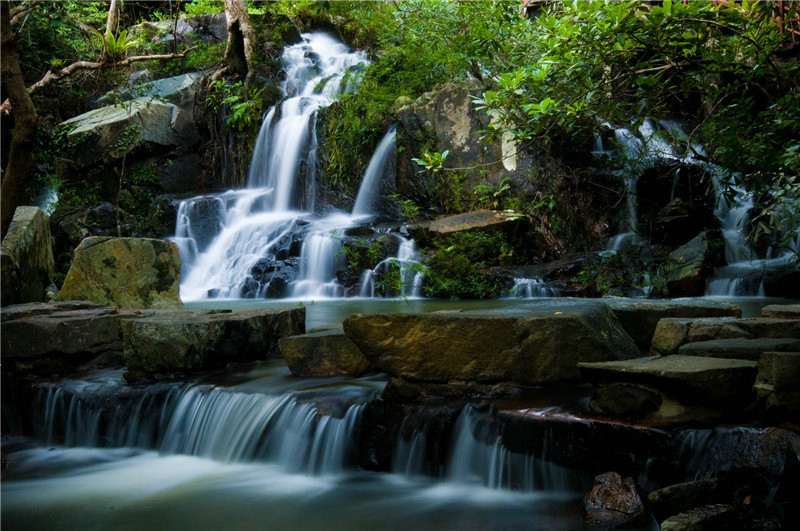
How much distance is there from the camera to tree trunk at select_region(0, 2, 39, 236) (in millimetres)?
4000

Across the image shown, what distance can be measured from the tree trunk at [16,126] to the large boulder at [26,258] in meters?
2.75

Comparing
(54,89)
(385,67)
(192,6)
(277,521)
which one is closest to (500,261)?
(385,67)

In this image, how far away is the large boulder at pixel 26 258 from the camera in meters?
6.76

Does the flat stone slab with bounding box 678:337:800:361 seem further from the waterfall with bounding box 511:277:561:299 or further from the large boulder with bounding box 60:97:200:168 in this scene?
the large boulder with bounding box 60:97:200:168

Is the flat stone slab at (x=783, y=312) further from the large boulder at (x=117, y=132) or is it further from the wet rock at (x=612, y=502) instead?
the large boulder at (x=117, y=132)

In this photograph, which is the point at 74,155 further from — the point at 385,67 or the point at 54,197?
the point at 385,67

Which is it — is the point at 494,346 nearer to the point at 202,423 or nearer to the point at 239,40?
the point at 202,423

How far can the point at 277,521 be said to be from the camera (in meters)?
3.58

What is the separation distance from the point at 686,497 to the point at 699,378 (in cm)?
65

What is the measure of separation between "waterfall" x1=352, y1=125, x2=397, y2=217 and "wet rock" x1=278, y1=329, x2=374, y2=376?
9208 millimetres

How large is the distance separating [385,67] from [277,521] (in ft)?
47.9

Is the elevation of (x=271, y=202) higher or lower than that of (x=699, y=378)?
higher

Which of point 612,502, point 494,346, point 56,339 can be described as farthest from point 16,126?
point 612,502

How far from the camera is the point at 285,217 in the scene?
14508mm
